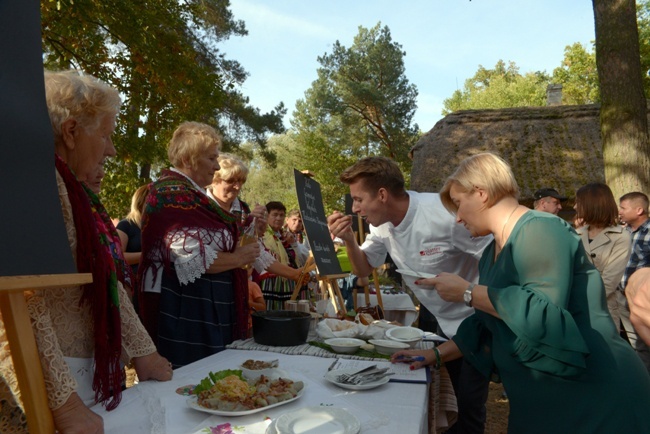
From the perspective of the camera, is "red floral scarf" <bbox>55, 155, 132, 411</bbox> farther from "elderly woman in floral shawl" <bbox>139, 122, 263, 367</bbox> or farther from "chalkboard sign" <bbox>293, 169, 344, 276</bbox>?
"chalkboard sign" <bbox>293, 169, 344, 276</bbox>

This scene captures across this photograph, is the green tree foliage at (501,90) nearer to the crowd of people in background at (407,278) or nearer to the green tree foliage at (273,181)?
the green tree foliage at (273,181)

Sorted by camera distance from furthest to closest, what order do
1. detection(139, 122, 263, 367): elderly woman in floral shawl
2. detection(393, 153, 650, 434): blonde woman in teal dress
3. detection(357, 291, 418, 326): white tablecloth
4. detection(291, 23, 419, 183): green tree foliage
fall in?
1. detection(291, 23, 419, 183): green tree foliage
2. detection(357, 291, 418, 326): white tablecloth
3. detection(139, 122, 263, 367): elderly woman in floral shawl
4. detection(393, 153, 650, 434): blonde woman in teal dress

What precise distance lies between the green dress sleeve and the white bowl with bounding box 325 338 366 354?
0.72 meters

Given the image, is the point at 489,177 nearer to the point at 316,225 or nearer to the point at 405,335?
the point at 405,335

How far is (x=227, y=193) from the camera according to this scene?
3.23m

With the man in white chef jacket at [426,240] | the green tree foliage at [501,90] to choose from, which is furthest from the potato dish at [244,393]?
the green tree foliage at [501,90]

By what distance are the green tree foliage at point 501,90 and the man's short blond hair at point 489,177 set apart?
118 ft

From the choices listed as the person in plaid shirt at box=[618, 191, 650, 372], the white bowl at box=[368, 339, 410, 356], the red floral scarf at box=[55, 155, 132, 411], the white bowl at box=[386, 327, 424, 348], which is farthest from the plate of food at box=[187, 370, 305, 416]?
the person in plaid shirt at box=[618, 191, 650, 372]

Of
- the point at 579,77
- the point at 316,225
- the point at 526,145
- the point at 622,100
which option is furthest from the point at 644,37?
the point at 316,225

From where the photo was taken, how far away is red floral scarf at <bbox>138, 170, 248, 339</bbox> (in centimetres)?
232

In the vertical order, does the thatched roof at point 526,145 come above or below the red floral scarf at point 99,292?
above

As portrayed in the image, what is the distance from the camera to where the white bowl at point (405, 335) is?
217 cm

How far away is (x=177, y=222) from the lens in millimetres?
2320

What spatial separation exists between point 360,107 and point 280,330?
961 inches
